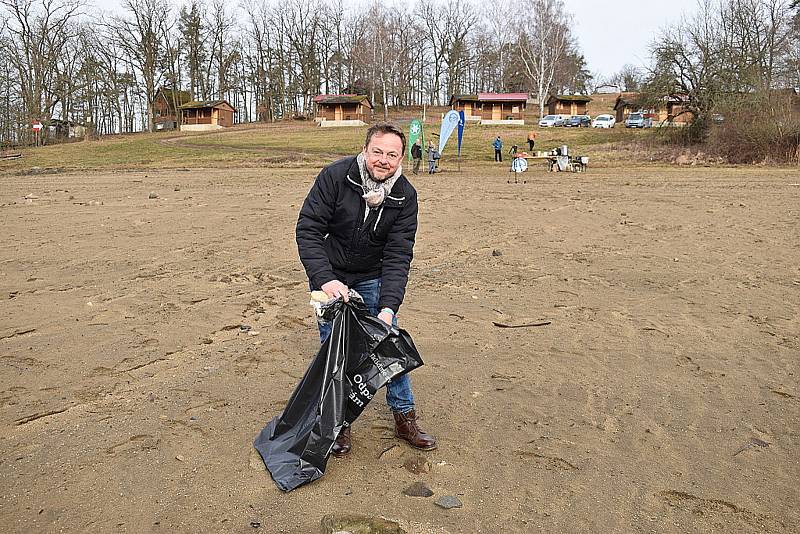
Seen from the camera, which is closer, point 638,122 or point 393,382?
point 393,382

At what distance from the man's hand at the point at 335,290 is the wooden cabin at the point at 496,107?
60.2m

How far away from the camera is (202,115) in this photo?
2608 inches

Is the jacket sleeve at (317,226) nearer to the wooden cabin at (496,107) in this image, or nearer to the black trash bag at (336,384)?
the black trash bag at (336,384)

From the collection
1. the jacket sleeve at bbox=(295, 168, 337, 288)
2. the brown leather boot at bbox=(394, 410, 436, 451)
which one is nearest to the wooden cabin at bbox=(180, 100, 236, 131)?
the jacket sleeve at bbox=(295, 168, 337, 288)

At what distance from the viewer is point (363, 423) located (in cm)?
405

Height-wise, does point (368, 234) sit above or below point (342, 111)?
below

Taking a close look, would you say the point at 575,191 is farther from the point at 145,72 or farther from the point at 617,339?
the point at 145,72

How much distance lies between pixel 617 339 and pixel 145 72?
68.2m

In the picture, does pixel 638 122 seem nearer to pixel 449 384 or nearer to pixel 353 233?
pixel 449 384

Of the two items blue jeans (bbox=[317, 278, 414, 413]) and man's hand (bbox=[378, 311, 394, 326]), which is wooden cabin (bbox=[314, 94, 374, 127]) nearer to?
blue jeans (bbox=[317, 278, 414, 413])

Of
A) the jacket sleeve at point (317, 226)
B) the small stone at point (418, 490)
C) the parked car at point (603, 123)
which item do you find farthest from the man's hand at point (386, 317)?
the parked car at point (603, 123)

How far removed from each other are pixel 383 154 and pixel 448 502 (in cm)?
171

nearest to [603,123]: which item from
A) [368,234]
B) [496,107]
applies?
[496,107]

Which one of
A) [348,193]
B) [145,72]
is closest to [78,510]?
[348,193]
